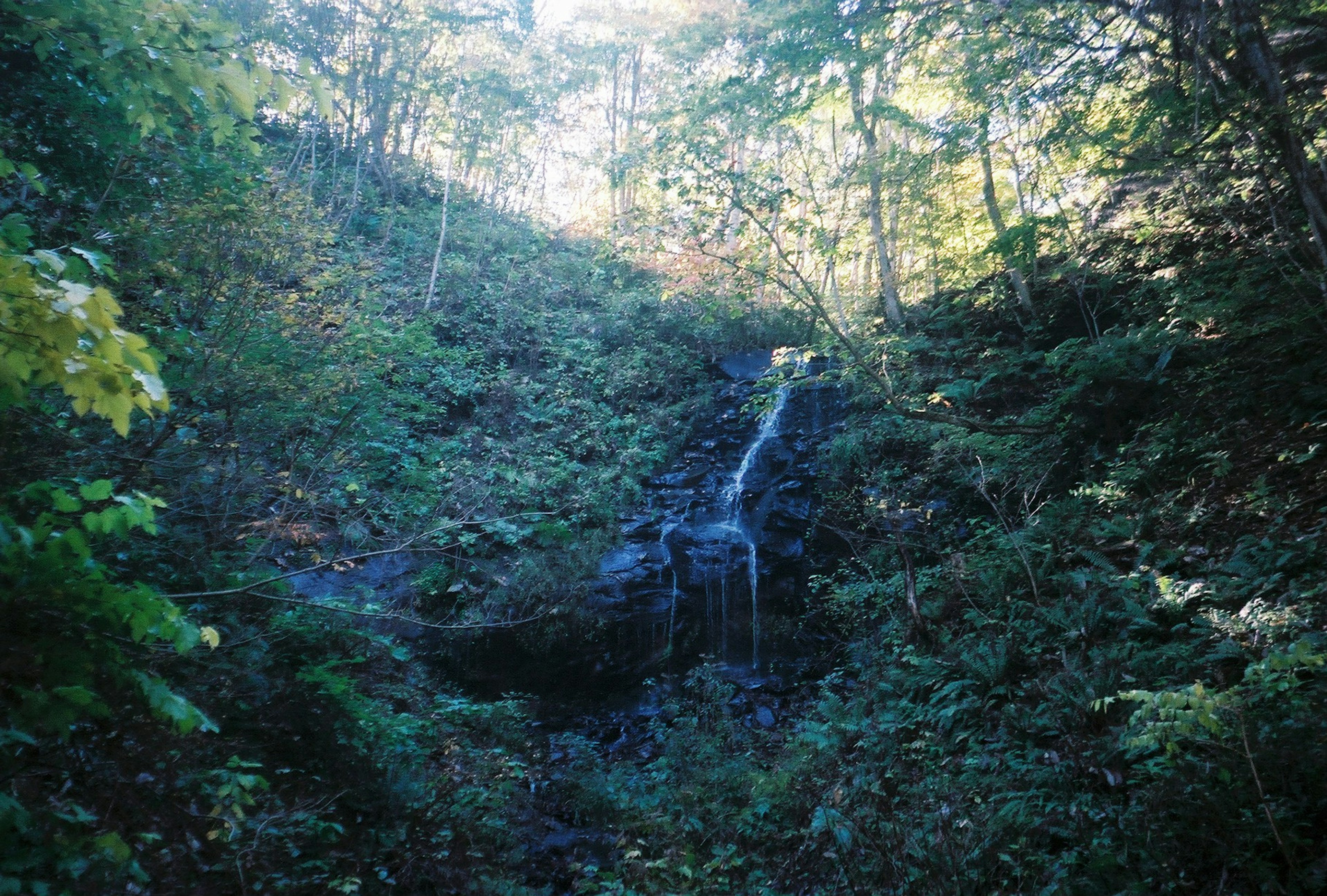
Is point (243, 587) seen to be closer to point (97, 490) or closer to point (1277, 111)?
point (97, 490)

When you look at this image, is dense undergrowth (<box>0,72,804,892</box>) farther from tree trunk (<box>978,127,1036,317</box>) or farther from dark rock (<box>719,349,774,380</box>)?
dark rock (<box>719,349,774,380</box>)

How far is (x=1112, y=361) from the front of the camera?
23.6ft

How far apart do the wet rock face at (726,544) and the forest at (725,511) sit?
0.29ft

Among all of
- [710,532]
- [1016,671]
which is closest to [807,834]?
[1016,671]

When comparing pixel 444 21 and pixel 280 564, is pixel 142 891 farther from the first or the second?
pixel 444 21

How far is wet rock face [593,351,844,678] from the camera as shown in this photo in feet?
34.1

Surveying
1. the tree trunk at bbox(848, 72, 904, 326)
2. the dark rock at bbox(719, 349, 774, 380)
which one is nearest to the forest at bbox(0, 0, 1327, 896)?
the tree trunk at bbox(848, 72, 904, 326)

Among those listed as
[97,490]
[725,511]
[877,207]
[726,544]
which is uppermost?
[877,207]

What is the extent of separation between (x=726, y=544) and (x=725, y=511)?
3.17ft

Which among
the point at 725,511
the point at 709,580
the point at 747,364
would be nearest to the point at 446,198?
the point at 747,364

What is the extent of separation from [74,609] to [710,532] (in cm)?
1017

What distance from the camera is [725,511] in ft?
40.9

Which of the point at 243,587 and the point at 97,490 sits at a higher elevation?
the point at 97,490

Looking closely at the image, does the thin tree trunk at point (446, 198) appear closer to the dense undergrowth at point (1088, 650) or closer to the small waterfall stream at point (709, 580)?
the small waterfall stream at point (709, 580)
